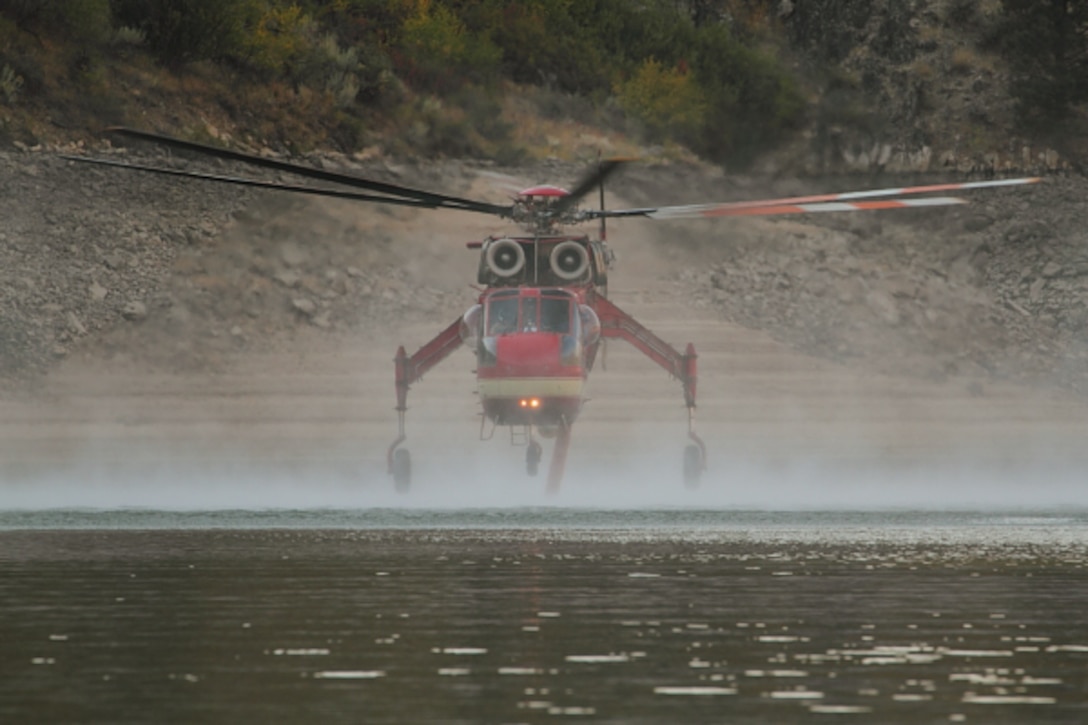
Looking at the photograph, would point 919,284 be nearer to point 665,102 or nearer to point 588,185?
point 665,102

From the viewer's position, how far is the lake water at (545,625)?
14.0 metres

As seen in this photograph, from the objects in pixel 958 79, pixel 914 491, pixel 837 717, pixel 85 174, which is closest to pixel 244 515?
pixel 914 491

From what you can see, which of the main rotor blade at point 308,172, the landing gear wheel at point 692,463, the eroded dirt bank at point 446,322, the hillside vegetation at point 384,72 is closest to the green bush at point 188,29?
the hillside vegetation at point 384,72

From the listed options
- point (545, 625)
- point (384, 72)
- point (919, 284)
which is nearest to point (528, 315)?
point (545, 625)

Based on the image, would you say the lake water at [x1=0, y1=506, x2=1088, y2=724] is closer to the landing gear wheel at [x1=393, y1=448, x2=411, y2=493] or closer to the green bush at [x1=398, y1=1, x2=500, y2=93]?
the landing gear wheel at [x1=393, y1=448, x2=411, y2=493]

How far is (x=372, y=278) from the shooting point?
60.7 m

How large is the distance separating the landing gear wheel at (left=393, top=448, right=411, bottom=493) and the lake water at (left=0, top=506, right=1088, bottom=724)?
687 centimetres

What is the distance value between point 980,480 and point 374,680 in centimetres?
2993

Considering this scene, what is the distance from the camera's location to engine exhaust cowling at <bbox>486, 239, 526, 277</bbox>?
34406mm

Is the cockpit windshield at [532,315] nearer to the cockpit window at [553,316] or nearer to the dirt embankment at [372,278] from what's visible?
the cockpit window at [553,316]

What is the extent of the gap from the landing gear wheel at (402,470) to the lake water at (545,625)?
6871mm

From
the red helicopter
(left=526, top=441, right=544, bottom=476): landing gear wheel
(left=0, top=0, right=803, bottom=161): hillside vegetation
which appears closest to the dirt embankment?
(left=0, top=0, right=803, bottom=161): hillside vegetation

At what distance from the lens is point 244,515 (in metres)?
33.0

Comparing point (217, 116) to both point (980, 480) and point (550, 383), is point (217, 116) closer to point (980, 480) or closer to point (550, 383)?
point (980, 480)
